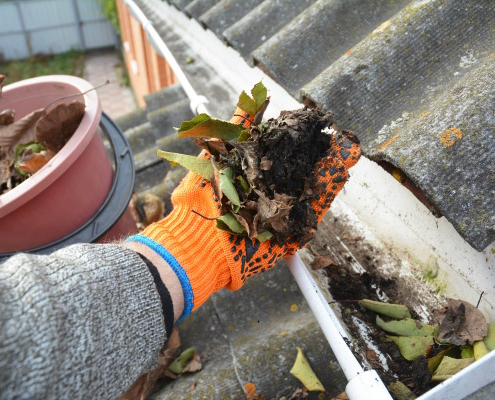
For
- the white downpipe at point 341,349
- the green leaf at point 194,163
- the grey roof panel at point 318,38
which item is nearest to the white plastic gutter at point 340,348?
the white downpipe at point 341,349

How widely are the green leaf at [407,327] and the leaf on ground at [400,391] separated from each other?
15 cm

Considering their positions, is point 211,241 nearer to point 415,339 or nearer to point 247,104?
point 247,104

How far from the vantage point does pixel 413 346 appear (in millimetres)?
1096

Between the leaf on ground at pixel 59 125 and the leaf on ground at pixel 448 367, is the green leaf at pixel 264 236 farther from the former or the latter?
the leaf on ground at pixel 59 125

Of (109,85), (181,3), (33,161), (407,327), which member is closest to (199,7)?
(181,3)

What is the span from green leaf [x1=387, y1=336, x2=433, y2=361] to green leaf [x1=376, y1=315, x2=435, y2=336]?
20 mm

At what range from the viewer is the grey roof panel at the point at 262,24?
1.87m

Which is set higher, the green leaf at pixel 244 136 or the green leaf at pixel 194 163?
the green leaf at pixel 244 136

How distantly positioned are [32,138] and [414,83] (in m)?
1.42

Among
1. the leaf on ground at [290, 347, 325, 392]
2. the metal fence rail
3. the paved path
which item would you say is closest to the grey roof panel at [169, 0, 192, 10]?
the leaf on ground at [290, 347, 325, 392]

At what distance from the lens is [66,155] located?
151 cm

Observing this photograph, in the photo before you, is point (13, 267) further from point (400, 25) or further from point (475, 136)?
point (400, 25)

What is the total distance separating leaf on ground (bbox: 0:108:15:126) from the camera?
1.71 m

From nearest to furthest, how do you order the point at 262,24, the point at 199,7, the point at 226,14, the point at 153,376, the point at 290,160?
the point at 290,160
the point at 153,376
the point at 262,24
the point at 226,14
the point at 199,7
